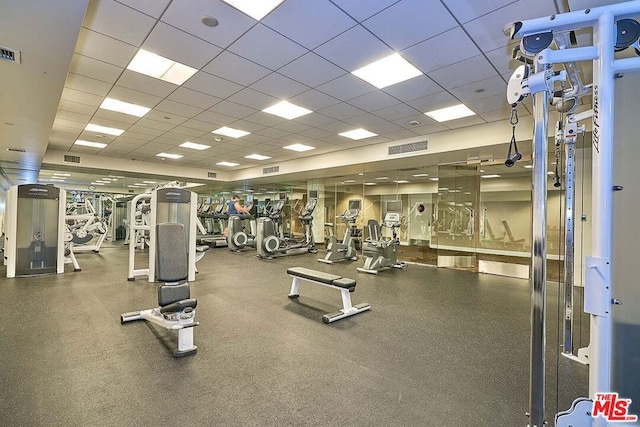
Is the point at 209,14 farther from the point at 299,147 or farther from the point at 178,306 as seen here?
the point at 299,147

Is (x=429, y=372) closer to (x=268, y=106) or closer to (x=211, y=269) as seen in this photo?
(x=268, y=106)

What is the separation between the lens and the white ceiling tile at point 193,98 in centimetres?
451

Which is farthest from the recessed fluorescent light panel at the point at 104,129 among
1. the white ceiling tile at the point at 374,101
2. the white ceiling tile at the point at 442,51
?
the white ceiling tile at the point at 442,51

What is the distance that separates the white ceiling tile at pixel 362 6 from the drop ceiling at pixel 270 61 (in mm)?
12

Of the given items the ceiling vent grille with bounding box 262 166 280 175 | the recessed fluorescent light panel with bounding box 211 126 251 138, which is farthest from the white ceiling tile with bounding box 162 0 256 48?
the ceiling vent grille with bounding box 262 166 280 175

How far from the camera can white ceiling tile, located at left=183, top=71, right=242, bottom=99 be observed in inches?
159

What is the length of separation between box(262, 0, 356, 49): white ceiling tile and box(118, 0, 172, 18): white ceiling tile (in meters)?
0.87

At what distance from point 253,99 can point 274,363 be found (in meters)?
3.80

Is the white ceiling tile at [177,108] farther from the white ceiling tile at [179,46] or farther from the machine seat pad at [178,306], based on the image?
the machine seat pad at [178,306]

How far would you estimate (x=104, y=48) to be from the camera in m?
3.33

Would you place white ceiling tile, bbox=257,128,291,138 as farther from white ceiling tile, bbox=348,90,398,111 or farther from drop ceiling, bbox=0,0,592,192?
white ceiling tile, bbox=348,90,398,111

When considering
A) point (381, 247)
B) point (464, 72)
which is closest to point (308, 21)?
point (464, 72)

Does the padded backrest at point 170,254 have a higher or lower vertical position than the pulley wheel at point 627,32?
lower

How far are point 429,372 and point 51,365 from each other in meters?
2.99
